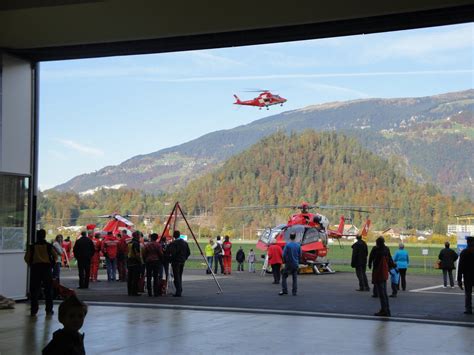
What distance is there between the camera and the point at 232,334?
9.80 metres

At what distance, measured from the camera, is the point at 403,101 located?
193 metres

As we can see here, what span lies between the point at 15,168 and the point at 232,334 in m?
Result: 6.61

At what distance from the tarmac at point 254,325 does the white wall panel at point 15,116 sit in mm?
2903

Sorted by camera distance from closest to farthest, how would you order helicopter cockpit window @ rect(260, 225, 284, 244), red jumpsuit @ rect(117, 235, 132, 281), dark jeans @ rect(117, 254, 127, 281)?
red jumpsuit @ rect(117, 235, 132, 281) < dark jeans @ rect(117, 254, 127, 281) < helicopter cockpit window @ rect(260, 225, 284, 244)

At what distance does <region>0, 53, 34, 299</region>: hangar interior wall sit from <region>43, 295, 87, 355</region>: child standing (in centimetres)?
1078

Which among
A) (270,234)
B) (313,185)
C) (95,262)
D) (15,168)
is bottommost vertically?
(95,262)

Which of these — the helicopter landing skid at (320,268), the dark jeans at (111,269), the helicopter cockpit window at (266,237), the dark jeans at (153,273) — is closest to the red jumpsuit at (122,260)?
the dark jeans at (111,269)

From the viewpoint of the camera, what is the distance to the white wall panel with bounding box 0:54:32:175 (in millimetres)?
13867

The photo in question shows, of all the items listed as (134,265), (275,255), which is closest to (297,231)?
(275,255)

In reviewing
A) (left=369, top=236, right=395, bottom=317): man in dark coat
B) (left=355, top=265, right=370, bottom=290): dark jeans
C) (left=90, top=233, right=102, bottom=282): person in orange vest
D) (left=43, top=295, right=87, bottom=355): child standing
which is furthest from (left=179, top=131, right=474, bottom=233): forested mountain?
(left=43, top=295, right=87, bottom=355): child standing

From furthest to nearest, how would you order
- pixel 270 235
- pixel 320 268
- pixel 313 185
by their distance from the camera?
pixel 313 185
pixel 320 268
pixel 270 235

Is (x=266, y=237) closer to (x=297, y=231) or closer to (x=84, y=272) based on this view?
(x=297, y=231)

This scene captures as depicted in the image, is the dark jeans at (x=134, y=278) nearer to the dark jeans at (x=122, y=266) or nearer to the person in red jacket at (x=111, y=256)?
the dark jeans at (x=122, y=266)

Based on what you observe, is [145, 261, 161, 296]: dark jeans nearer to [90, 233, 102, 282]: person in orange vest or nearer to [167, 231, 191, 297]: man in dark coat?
[167, 231, 191, 297]: man in dark coat
